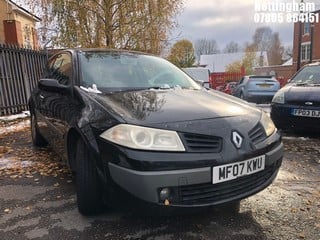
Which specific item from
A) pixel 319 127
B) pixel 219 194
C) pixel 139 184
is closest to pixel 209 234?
pixel 219 194

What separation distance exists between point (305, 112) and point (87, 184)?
4346 mm

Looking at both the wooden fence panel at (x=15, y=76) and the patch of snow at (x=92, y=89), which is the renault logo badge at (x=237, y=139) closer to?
the patch of snow at (x=92, y=89)

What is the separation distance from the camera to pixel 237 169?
7.98 feet

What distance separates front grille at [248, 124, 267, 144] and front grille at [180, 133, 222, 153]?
0.35 meters

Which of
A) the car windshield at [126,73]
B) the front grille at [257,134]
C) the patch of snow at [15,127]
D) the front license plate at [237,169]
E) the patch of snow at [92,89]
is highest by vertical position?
the car windshield at [126,73]

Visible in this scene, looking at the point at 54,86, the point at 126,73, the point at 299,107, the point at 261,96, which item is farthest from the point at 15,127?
the point at 261,96

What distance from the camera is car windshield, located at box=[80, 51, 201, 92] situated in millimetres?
3336

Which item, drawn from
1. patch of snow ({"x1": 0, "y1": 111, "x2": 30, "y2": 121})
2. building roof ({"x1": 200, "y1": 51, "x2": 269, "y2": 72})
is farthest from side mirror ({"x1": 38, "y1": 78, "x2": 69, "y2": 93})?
building roof ({"x1": 200, "y1": 51, "x2": 269, "y2": 72})

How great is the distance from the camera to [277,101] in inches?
242

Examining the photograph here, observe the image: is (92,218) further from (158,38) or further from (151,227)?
(158,38)

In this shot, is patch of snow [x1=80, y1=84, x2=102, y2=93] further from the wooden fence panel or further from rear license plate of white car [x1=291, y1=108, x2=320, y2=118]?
the wooden fence panel

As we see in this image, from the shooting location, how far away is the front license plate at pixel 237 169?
2.34m

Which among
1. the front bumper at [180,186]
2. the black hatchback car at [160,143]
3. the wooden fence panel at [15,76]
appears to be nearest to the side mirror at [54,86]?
the black hatchback car at [160,143]

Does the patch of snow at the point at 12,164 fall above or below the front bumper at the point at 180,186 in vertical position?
below
